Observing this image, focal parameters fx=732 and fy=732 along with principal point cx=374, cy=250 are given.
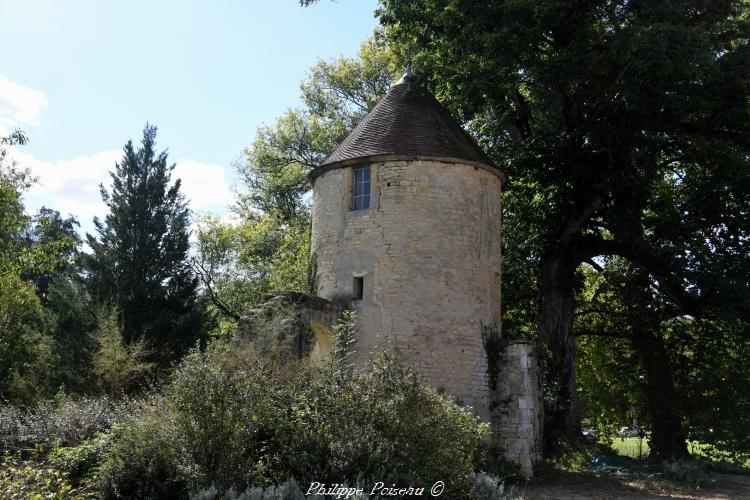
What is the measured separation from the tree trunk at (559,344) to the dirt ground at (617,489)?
2345mm

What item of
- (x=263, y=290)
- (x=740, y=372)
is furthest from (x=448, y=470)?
(x=263, y=290)

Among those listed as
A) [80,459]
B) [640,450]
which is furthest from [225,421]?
[640,450]

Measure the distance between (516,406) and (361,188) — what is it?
538 cm

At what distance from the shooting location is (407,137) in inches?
595

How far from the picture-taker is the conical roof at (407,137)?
48.6ft

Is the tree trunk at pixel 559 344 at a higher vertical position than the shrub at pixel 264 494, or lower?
higher

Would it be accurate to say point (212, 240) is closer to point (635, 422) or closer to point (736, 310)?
point (635, 422)

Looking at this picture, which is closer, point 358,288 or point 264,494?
Answer: point 264,494

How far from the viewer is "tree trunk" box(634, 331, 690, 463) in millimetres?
19156

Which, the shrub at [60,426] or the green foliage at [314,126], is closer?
the shrub at [60,426]

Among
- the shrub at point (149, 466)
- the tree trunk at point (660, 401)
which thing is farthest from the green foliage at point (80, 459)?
the tree trunk at point (660, 401)

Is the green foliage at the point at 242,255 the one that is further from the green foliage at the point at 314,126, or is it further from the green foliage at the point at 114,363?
the green foliage at the point at 114,363

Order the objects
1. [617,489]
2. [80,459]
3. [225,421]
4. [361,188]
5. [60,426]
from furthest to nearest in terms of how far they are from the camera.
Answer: [361,188] → [617,489] → [60,426] → [80,459] → [225,421]

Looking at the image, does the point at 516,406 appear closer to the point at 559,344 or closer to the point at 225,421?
the point at 559,344
